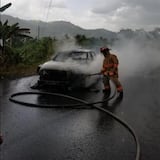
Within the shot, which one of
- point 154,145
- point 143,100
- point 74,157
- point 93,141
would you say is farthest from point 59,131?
point 143,100

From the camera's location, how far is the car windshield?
1296 centimetres

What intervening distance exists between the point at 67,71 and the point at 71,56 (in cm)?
162

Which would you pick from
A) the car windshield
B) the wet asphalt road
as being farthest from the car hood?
the wet asphalt road

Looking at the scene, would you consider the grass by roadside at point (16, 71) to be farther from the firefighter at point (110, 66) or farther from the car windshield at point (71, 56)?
the firefighter at point (110, 66)

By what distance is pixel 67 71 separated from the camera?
11656mm

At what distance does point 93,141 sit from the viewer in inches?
241

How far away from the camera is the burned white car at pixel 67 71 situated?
11688 mm

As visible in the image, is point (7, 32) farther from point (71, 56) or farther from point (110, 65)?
point (110, 65)

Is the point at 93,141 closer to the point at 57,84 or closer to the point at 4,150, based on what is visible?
the point at 4,150

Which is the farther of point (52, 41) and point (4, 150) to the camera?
point (52, 41)

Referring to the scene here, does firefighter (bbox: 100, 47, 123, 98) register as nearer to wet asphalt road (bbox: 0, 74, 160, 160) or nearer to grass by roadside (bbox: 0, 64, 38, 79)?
wet asphalt road (bbox: 0, 74, 160, 160)

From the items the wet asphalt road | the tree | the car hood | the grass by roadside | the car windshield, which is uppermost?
the tree

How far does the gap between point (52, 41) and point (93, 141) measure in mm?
19081

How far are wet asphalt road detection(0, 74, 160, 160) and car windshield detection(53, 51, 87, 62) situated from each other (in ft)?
9.32
